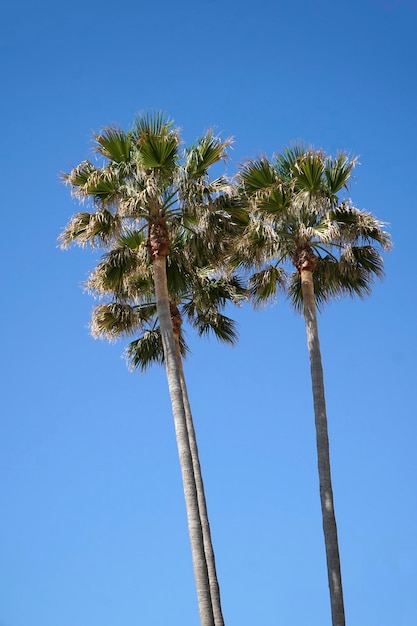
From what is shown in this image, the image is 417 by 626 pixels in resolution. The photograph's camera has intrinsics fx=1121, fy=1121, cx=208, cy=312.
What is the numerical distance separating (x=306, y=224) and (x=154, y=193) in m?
3.88

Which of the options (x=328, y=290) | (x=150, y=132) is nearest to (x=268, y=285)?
(x=328, y=290)

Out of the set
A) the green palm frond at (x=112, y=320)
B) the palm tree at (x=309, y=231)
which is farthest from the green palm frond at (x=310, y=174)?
the green palm frond at (x=112, y=320)

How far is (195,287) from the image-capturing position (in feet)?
94.5

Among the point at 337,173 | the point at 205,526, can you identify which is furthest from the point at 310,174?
the point at 205,526

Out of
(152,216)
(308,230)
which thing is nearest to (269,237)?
(308,230)

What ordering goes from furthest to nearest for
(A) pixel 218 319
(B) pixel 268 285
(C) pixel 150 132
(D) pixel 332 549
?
(A) pixel 218 319, (B) pixel 268 285, (C) pixel 150 132, (D) pixel 332 549

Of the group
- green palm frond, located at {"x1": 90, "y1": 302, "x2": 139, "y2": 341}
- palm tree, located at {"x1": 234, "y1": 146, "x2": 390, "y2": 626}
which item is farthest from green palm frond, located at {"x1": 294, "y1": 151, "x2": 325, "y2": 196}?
green palm frond, located at {"x1": 90, "y1": 302, "x2": 139, "y2": 341}

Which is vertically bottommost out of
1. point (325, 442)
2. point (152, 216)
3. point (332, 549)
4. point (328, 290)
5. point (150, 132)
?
point (332, 549)

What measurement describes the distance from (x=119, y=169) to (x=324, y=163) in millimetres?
4817

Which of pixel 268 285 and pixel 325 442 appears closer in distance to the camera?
pixel 325 442

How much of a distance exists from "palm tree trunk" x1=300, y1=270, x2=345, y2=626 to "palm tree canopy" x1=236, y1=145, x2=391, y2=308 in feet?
2.98

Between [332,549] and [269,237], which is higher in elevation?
[269,237]

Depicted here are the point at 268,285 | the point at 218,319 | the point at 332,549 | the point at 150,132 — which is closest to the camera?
the point at 332,549

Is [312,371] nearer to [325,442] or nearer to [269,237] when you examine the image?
[325,442]
